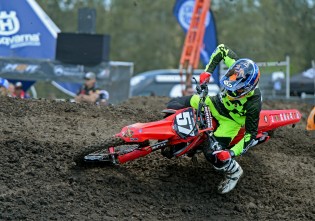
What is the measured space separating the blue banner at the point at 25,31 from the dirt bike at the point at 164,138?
321 inches

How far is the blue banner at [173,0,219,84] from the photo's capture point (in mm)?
18656

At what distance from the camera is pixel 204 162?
340 inches

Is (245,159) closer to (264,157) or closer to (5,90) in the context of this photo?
(264,157)

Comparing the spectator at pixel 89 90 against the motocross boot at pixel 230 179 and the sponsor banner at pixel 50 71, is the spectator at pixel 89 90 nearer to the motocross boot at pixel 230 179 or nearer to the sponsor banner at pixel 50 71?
the sponsor banner at pixel 50 71

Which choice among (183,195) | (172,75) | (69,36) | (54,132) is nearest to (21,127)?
(54,132)

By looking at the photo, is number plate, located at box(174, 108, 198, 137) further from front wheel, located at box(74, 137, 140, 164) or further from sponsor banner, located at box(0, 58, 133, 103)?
sponsor banner, located at box(0, 58, 133, 103)

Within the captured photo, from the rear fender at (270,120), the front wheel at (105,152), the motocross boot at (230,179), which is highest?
the rear fender at (270,120)

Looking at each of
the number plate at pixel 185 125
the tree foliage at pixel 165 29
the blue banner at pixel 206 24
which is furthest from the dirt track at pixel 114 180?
the tree foliage at pixel 165 29

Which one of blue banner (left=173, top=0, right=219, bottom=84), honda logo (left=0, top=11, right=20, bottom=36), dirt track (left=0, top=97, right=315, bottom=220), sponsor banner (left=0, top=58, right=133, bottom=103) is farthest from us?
blue banner (left=173, top=0, right=219, bottom=84)

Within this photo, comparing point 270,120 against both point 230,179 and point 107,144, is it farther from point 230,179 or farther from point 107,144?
point 107,144

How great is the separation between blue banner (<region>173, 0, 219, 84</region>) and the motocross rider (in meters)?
10.7

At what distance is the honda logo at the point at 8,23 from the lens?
15047 mm

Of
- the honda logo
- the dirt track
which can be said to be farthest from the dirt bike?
the honda logo

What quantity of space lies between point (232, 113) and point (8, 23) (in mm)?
8663
